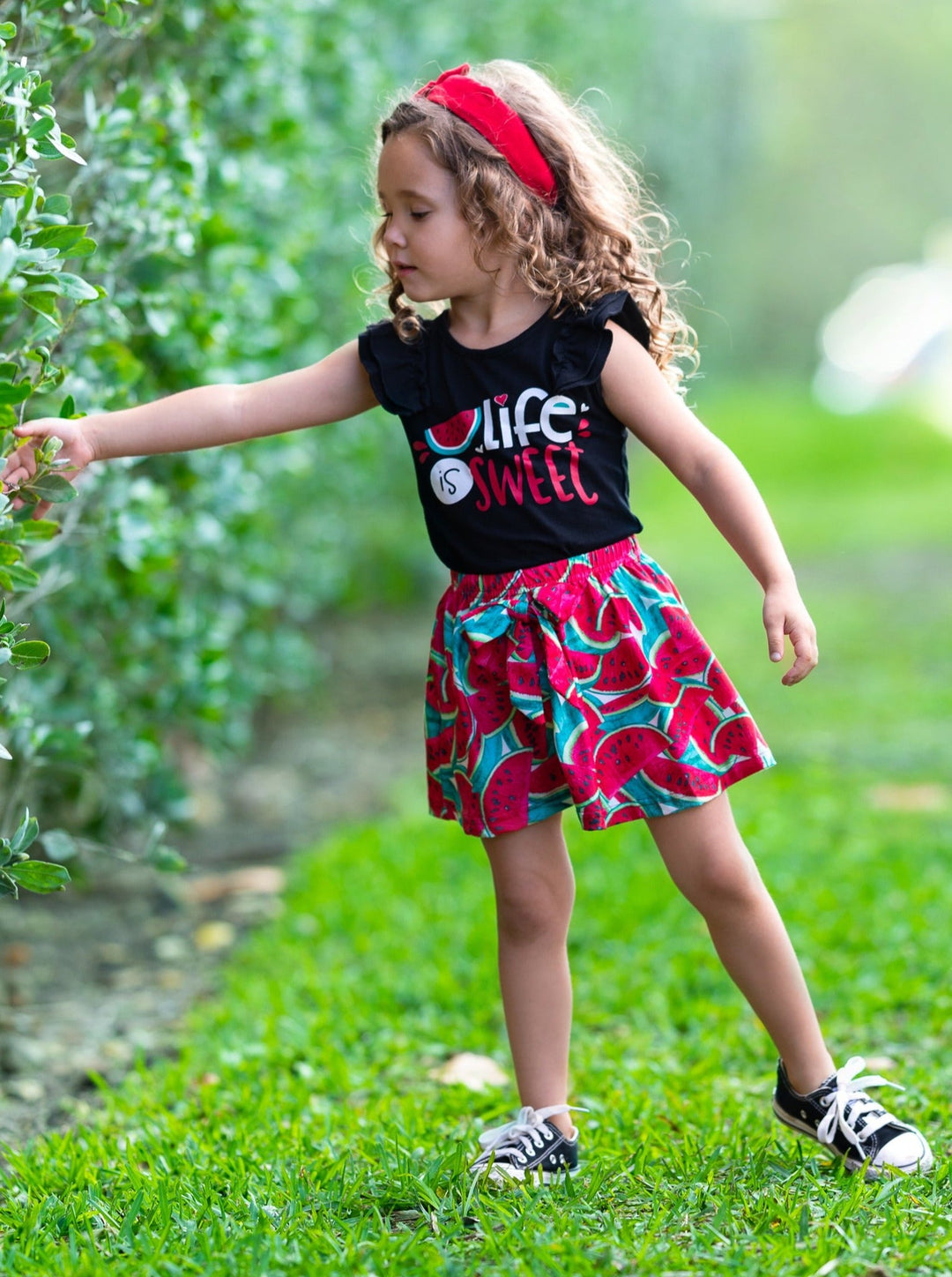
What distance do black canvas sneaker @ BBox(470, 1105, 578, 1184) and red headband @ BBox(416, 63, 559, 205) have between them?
4.57 ft

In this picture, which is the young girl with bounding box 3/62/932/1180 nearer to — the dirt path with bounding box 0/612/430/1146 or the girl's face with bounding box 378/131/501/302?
the girl's face with bounding box 378/131/501/302

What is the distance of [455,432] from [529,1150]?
1.07m

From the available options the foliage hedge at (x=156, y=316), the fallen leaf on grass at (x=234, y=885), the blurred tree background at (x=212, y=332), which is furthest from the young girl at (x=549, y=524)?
the fallen leaf on grass at (x=234, y=885)

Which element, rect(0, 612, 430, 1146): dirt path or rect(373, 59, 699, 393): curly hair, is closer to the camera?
rect(373, 59, 699, 393): curly hair

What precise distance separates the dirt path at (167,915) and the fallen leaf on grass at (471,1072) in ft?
1.99

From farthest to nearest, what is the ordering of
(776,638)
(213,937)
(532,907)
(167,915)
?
(167,915), (213,937), (532,907), (776,638)

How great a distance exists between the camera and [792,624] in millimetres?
2045

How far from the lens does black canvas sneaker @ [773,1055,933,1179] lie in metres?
2.15

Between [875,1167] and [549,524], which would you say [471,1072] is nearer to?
[875,1167]

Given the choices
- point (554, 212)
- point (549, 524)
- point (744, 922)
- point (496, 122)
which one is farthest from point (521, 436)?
point (744, 922)

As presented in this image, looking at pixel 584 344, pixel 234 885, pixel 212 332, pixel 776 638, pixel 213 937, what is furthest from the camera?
pixel 234 885

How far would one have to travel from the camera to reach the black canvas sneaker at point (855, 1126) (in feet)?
7.04

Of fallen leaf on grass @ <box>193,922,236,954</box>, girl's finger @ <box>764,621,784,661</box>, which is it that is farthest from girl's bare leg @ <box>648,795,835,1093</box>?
fallen leaf on grass @ <box>193,922,236,954</box>

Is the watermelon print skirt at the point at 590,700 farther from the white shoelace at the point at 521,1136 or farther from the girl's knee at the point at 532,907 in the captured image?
the white shoelace at the point at 521,1136
